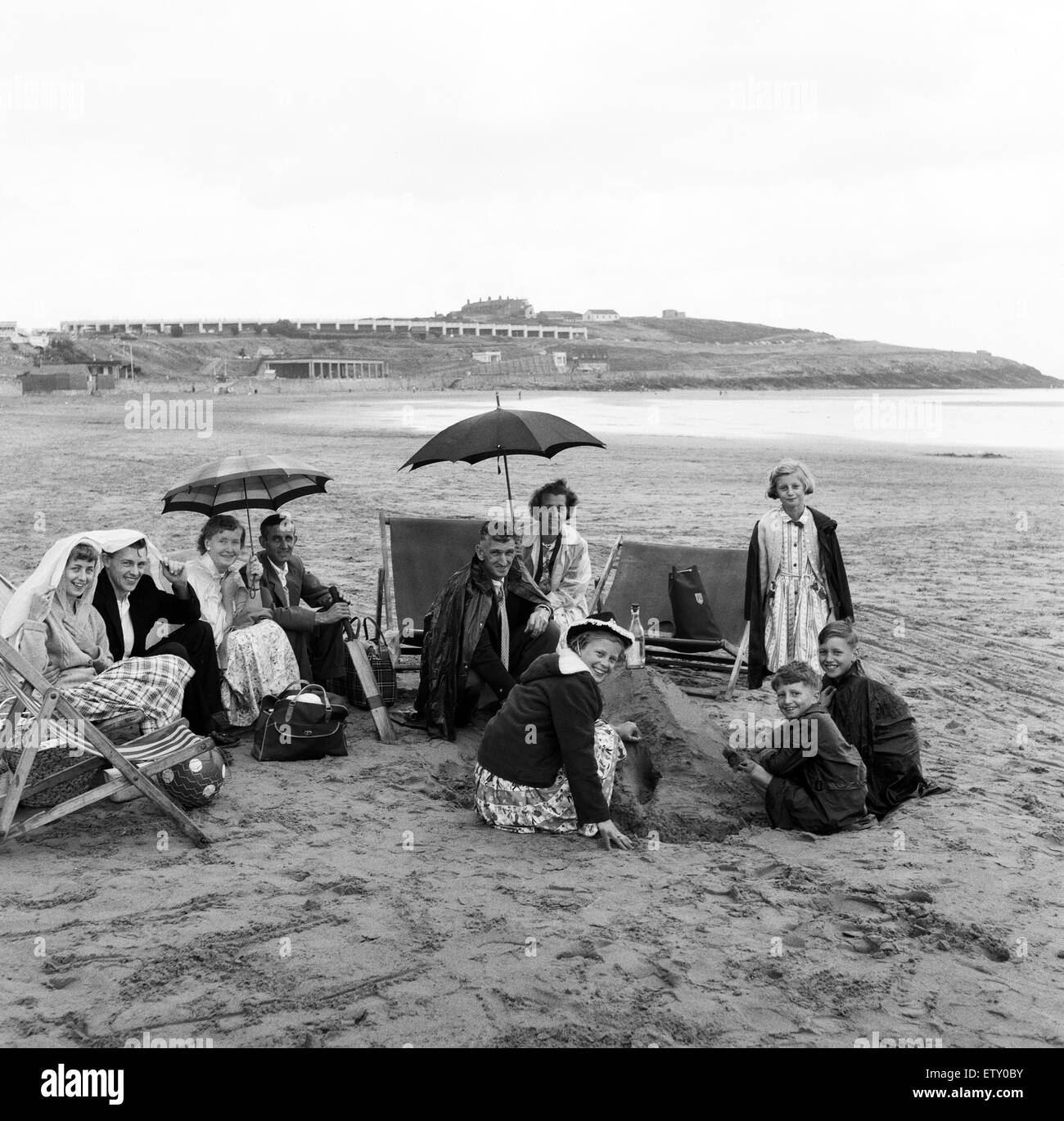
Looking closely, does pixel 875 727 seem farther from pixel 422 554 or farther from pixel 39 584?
pixel 39 584

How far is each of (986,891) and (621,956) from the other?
4.80 ft

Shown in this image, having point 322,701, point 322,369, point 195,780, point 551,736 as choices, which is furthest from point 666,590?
point 322,369

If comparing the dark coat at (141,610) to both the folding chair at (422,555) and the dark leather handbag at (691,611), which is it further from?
the dark leather handbag at (691,611)

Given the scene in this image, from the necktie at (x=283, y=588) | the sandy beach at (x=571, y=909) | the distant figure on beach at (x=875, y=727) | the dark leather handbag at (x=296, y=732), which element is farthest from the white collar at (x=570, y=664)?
the necktie at (x=283, y=588)

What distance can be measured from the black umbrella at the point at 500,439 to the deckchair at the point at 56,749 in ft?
8.02

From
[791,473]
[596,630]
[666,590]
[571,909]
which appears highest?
[791,473]

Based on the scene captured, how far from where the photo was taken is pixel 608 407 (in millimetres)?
50188

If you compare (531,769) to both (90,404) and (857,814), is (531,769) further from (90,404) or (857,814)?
(90,404)

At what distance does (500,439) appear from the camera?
632 centimetres

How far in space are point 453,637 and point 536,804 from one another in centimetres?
144

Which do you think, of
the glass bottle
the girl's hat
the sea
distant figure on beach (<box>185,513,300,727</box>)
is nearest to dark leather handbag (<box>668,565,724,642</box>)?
the glass bottle

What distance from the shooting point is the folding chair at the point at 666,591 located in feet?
23.3

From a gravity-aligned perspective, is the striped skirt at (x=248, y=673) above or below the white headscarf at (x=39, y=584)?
below

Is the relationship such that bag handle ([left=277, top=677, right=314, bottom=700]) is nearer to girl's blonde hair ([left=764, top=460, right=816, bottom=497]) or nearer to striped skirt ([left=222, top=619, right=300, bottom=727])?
striped skirt ([left=222, top=619, right=300, bottom=727])
